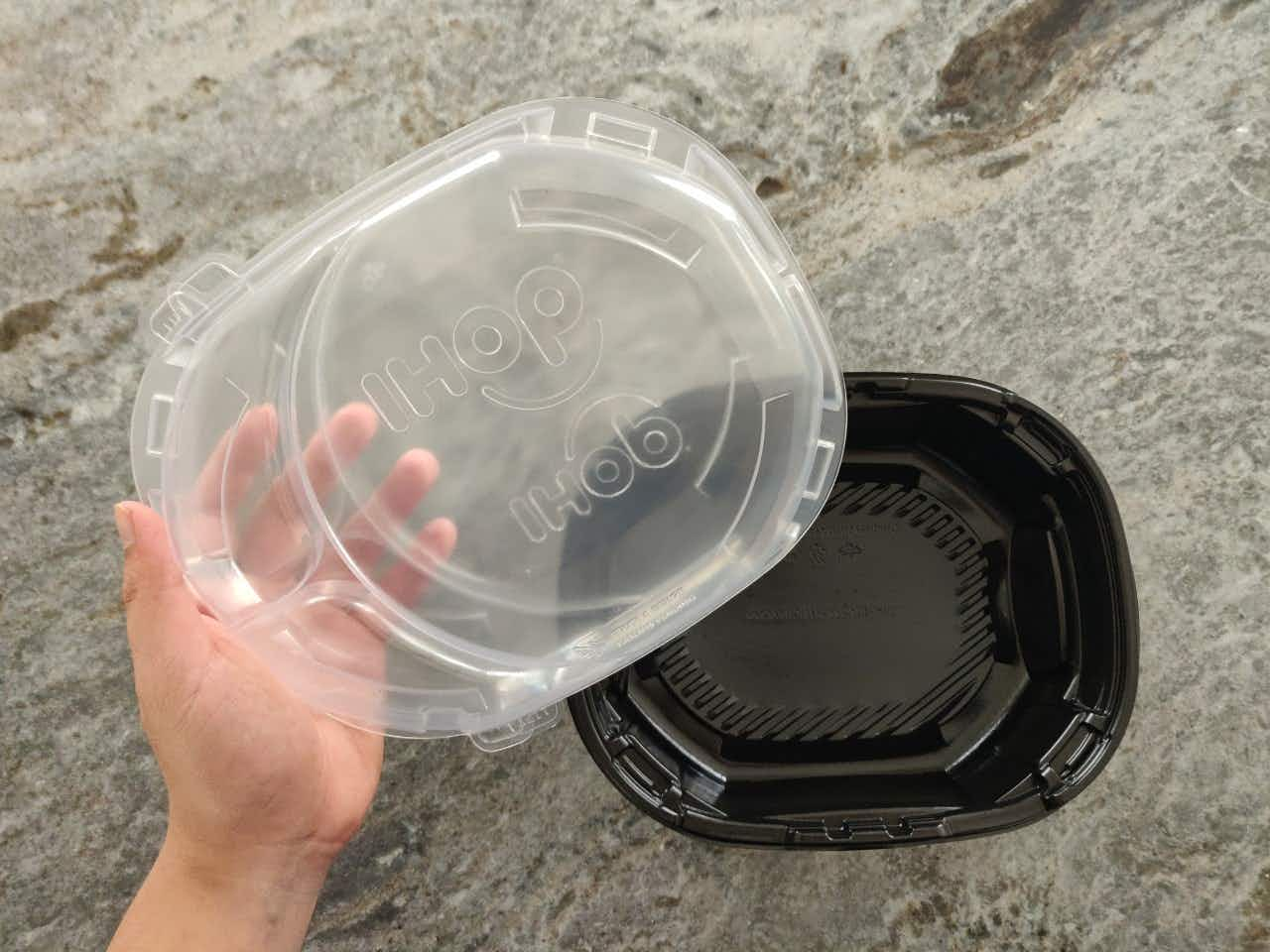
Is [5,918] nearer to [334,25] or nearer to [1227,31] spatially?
[334,25]

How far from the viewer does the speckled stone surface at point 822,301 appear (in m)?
0.94

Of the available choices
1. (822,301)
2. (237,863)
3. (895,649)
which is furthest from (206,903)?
(822,301)

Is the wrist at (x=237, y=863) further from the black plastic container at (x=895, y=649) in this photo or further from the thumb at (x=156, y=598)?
the black plastic container at (x=895, y=649)

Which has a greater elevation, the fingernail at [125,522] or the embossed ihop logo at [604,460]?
the fingernail at [125,522]

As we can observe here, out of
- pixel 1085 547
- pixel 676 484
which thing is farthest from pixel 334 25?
pixel 1085 547

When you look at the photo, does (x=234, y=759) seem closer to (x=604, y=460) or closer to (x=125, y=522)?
(x=125, y=522)

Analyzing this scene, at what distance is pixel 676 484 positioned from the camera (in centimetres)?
78

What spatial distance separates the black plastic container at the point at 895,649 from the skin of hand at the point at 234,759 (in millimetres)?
256

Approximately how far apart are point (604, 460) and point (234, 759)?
37 cm

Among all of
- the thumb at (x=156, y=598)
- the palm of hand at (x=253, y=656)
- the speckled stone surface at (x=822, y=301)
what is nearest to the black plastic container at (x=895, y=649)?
the speckled stone surface at (x=822, y=301)

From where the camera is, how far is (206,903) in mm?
763

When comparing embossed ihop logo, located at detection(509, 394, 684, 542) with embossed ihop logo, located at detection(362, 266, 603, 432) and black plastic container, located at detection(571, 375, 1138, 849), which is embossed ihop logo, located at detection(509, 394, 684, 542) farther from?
black plastic container, located at detection(571, 375, 1138, 849)

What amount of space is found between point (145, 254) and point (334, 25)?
31 cm

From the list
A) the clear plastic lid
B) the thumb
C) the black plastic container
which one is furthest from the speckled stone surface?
the thumb
